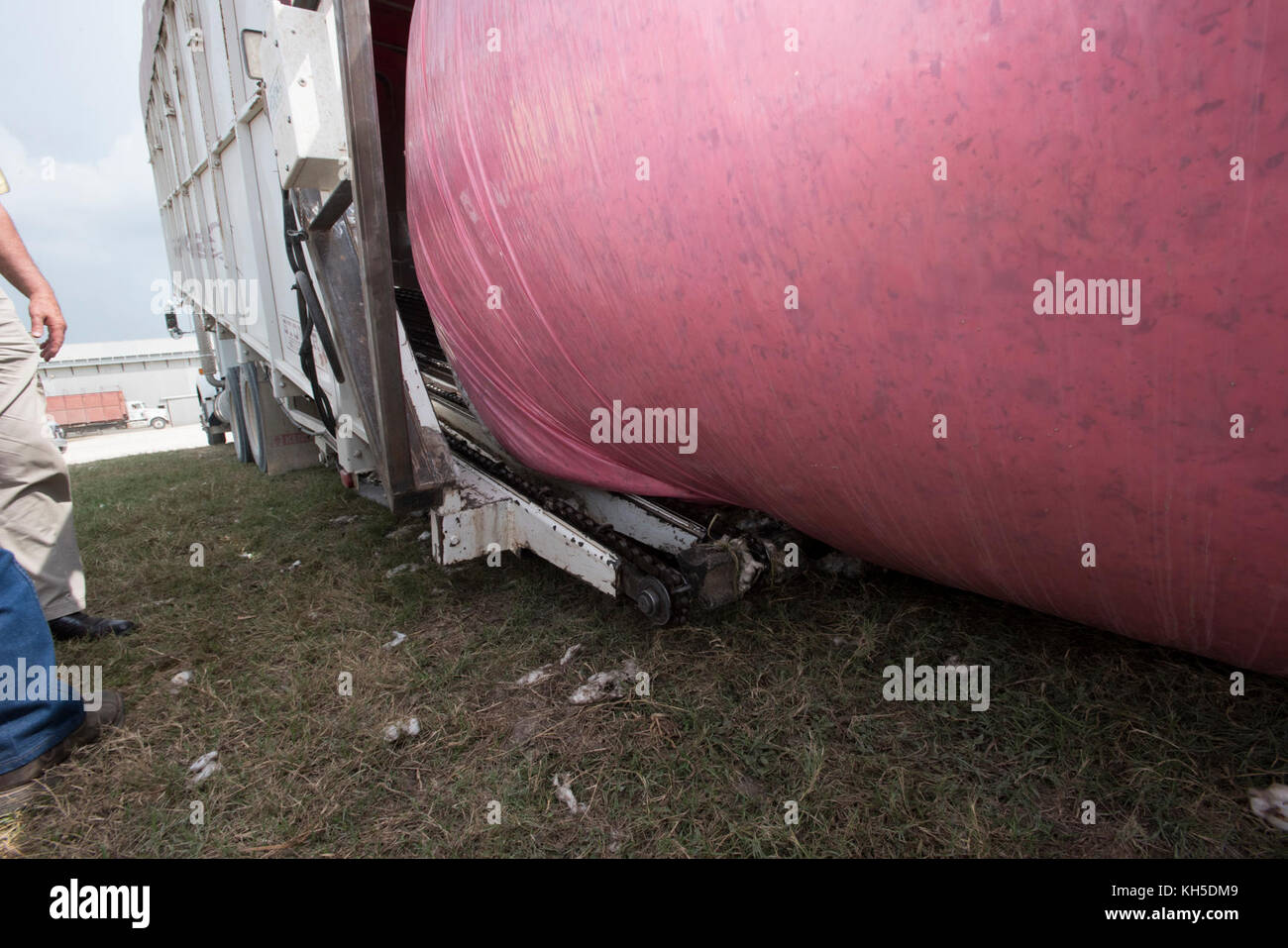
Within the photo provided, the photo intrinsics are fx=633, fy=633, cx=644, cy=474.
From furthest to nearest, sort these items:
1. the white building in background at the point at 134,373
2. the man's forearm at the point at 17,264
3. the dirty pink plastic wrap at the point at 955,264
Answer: the white building in background at the point at 134,373 < the man's forearm at the point at 17,264 < the dirty pink plastic wrap at the point at 955,264

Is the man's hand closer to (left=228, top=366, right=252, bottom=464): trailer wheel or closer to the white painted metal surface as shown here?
the white painted metal surface

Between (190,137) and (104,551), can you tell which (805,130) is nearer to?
(104,551)

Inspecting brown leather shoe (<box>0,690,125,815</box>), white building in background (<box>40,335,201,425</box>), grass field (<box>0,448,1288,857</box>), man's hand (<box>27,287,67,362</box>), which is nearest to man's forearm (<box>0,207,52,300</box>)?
man's hand (<box>27,287,67,362</box>)

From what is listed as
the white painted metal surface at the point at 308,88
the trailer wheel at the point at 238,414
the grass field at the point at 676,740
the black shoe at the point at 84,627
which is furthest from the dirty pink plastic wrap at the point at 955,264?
the trailer wheel at the point at 238,414

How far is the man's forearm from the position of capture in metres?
2.12

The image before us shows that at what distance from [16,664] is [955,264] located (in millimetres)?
2329

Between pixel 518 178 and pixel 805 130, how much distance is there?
840 mm

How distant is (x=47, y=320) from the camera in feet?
7.42

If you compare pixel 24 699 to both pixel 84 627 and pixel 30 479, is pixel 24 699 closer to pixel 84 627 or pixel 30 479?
pixel 30 479

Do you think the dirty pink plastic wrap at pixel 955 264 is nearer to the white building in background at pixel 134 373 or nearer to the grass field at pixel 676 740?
the grass field at pixel 676 740

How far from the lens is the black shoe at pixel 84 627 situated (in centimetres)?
244

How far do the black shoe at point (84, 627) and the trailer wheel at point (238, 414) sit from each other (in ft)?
13.1

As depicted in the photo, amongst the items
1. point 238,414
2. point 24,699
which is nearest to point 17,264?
point 24,699
